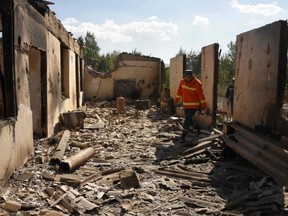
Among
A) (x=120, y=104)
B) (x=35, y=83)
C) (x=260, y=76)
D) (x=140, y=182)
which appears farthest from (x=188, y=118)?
(x=120, y=104)

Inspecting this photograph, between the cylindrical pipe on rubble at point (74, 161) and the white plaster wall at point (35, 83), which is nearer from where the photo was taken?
the cylindrical pipe on rubble at point (74, 161)

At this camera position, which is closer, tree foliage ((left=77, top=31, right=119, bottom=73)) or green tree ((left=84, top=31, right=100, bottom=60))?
tree foliage ((left=77, top=31, right=119, bottom=73))

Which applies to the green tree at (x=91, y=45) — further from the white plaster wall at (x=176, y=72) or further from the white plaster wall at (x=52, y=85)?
the white plaster wall at (x=52, y=85)

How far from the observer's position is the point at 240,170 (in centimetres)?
591

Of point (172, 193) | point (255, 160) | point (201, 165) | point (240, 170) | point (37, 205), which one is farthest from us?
point (201, 165)

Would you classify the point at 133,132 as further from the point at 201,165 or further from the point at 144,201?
the point at 144,201

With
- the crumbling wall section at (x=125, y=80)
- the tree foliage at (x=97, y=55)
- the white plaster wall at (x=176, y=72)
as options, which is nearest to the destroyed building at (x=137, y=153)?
the white plaster wall at (x=176, y=72)

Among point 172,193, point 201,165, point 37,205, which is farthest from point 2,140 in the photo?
point 201,165

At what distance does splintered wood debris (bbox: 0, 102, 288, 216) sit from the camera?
4387mm

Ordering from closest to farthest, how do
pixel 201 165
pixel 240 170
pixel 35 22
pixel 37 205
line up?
pixel 37 205 → pixel 240 170 → pixel 201 165 → pixel 35 22

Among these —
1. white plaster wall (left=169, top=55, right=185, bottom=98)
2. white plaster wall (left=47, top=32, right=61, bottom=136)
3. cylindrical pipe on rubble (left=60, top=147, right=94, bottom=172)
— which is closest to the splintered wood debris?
cylindrical pipe on rubble (left=60, top=147, right=94, bottom=172)

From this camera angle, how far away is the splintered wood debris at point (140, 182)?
173 inches

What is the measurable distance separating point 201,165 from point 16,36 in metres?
4.27

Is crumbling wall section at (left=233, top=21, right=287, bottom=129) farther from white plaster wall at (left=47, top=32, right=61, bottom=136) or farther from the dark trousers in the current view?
white plaster wall at (left=47, top=32, right=61, bottom=136)
